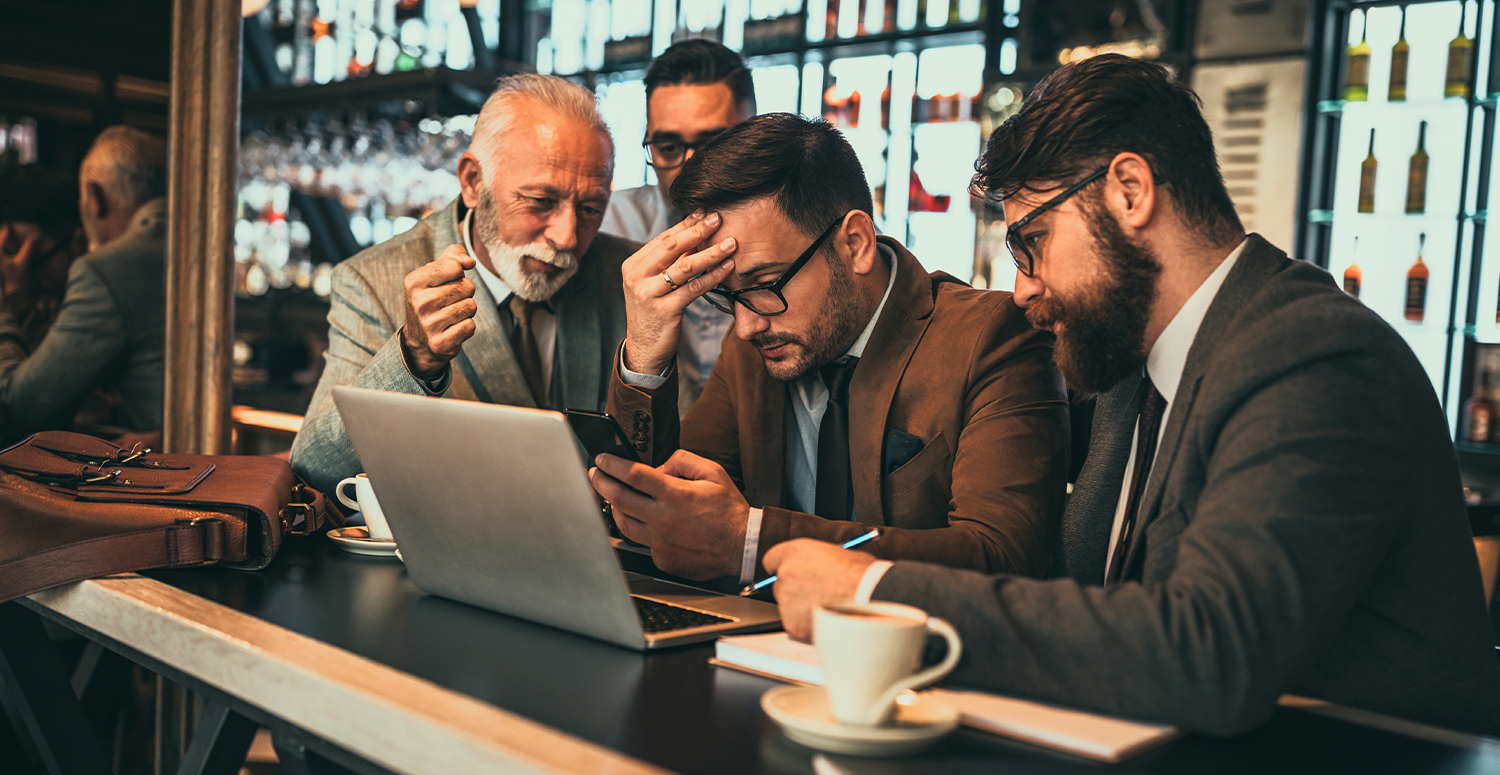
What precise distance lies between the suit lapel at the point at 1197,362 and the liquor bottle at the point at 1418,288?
9.09 feet

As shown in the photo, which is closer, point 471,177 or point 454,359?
point 454,359

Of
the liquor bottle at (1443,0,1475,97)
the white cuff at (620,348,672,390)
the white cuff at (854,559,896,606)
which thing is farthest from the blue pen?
the liquor bottle at (1443,0,1475,97)

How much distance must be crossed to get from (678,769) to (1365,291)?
11.8ft

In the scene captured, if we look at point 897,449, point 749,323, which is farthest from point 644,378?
point 897,449

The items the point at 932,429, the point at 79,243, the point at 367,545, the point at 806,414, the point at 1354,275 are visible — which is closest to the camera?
the point at 367,545

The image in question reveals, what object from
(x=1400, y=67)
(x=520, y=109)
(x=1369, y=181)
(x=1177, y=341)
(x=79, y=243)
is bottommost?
(x=1177, y=341)

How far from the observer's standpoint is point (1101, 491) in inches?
56.7

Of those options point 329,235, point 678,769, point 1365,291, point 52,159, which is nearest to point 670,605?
point 678,769

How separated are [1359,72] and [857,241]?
2.61 meters

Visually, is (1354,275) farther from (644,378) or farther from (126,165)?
(126,165)

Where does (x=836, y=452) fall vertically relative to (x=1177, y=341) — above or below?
below

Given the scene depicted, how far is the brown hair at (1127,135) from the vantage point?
4.26 feet

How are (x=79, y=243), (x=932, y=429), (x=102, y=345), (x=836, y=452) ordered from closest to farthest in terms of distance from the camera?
1. (x=932, y=429)
2. (x=836, y=452)
3. (x=102, y=345)
4. (x=79, y=243)

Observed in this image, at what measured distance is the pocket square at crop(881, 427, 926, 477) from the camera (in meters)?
1.62
